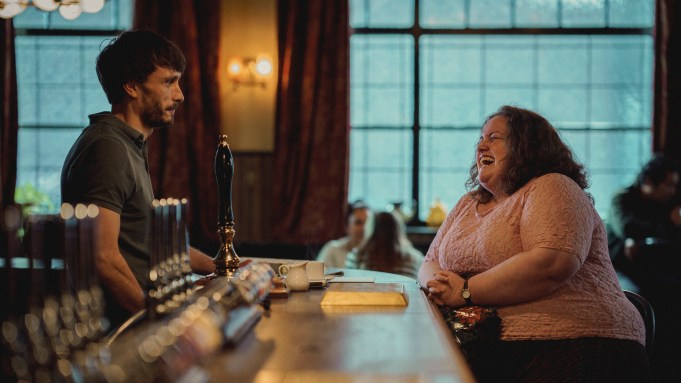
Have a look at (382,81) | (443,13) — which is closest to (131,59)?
(382,81)

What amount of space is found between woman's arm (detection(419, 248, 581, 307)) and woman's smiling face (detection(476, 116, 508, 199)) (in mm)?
363

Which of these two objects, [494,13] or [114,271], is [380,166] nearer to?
[494,13]

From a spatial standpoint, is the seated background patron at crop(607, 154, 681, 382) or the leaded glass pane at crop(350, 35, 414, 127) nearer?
the seated background patron at crop(607, 154, 681, 382)

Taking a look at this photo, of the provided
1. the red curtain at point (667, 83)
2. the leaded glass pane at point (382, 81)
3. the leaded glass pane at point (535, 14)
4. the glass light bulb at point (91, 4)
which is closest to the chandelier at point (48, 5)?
the glass light bulb at point (91, 4)

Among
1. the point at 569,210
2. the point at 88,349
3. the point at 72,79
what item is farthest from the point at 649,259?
the point at 72,79

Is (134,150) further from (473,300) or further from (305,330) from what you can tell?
(473,300)

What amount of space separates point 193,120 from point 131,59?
14.0 ft

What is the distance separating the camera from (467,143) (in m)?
7.14

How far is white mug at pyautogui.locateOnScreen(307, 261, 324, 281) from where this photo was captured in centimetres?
A: 254

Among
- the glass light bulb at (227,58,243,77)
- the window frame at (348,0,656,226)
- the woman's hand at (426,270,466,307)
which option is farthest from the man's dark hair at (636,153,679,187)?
the woman's hand at (426,270,466,307)

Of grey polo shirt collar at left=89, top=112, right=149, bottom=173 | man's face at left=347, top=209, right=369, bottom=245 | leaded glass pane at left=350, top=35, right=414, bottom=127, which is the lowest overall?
man's face at left=347, top=209, right=369, bottom=245

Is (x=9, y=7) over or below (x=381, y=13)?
below

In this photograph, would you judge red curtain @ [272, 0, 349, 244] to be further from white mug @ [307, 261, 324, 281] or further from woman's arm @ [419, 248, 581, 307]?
woman's arm @ [419, 248, 581, 307]

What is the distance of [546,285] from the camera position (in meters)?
2.29
